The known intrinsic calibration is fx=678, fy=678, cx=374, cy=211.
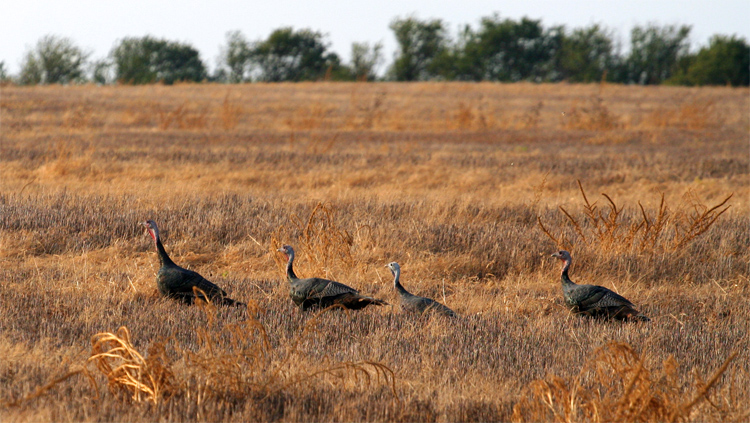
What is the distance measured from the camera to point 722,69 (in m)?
50.6

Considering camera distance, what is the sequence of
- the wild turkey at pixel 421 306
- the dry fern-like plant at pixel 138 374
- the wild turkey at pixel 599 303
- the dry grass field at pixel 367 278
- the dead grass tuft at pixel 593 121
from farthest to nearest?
the dead grass tuft at pixel 593 121 < the wild turkey at pixel 599 303 < the wild turkey at pixel 421 306 < the dry grass field at pixel 367 278 < the dry fern-like plant at pixel 138 374

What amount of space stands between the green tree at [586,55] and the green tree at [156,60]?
30.5 m

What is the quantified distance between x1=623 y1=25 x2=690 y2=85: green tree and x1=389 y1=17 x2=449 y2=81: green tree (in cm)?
1622

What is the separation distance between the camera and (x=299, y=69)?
57.1 meters

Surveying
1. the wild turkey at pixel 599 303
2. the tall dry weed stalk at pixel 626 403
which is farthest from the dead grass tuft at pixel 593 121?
the tall dry weed stalk at pixel 626 403

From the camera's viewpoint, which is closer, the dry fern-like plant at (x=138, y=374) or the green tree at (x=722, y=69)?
the dry fern-like plant at (x=138, y=374)

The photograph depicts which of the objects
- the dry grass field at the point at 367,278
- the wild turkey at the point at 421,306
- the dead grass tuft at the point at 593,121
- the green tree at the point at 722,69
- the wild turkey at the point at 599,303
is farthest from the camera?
the green tree at the point at 722,69

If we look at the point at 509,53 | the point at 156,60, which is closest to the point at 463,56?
the point at 509,53

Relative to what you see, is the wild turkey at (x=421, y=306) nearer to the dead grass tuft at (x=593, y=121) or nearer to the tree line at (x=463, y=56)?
the dead grass tuft at (x=593, y=121)

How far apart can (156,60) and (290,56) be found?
35.6ft

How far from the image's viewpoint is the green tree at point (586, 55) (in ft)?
181

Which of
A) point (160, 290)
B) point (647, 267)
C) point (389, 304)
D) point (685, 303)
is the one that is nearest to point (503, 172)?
point (647, 267)

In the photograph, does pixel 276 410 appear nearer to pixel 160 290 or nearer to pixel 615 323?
pixel 160 290

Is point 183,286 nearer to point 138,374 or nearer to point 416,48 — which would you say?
point 138,374
